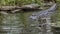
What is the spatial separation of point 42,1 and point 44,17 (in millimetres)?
343

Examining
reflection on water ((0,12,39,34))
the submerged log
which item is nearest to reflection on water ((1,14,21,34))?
reflection on water ((0,12,39,34))

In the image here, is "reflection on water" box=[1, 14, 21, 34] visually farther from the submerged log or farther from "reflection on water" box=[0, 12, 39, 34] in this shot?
the submerged log

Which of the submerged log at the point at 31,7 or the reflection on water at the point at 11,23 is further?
the submerged log at the point at 31,7

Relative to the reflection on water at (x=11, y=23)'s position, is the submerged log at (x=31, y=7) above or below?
above

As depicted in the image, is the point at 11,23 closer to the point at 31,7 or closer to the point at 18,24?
the point at 18,24

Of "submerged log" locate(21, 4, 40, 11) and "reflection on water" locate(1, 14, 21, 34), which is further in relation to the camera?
"submerged log" locate(21, 4, 40, 11)

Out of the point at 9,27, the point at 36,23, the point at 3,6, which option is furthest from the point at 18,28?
the point at 3,6

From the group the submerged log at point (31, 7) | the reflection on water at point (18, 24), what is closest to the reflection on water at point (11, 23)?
the reflection on water at point (18, 24)

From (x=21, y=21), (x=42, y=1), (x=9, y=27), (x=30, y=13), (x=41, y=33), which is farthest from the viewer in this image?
(x=42, y=1)

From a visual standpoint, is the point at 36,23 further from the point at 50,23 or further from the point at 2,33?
the point at 2,33

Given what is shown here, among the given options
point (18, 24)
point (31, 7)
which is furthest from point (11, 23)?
point (31, 7)

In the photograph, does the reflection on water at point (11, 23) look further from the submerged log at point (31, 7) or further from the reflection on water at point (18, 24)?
the submerged log at point (31, 7)

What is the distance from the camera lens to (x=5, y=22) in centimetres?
197

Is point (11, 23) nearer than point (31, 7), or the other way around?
point (11, 23)
